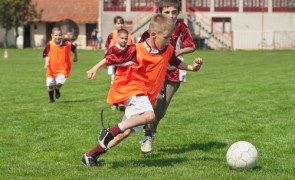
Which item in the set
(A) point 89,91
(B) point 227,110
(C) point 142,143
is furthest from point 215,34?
(C) point 142,143

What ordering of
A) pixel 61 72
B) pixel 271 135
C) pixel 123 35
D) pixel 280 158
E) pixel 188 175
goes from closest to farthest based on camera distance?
pixel 188 175 → pixel 280 158 → pixel 271 135 → pixel 123 35 → pixel 61 72

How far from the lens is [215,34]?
61344mm

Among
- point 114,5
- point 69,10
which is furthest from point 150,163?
point 69,10

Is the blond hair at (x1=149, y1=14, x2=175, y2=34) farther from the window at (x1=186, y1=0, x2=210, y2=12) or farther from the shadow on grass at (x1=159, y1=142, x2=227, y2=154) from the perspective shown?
the window at (x1=186, y1=0, x2=210, y2=12)

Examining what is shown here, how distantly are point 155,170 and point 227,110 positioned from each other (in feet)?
20.6

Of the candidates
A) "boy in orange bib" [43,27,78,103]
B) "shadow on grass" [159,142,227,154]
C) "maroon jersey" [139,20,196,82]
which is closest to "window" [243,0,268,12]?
"boy in orange bib" [43,27,78,103]

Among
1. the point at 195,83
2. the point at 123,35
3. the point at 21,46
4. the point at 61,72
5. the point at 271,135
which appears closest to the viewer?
the point at 271,135

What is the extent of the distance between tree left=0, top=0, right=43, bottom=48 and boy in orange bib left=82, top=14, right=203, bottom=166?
204 ft

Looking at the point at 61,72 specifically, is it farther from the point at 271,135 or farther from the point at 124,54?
the point at 124,54

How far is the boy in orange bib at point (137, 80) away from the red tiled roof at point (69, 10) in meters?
65.7

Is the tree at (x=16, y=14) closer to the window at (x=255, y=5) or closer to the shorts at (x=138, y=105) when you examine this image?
the window at (x=255, y=5)

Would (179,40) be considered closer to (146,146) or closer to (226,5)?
(146,146)

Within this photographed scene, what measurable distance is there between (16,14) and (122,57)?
208ft

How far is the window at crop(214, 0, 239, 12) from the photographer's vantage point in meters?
62.9
